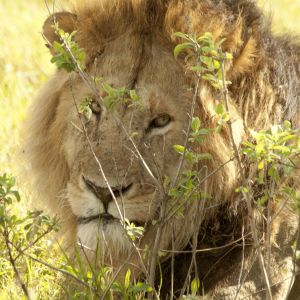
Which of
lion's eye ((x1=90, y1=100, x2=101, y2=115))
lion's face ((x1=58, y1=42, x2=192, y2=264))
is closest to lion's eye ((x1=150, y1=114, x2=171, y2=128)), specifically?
lion's face ((x1=58, y1=42, x2=192, y2=264))

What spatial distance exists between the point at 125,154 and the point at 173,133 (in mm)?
319

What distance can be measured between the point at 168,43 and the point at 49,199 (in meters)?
1.29

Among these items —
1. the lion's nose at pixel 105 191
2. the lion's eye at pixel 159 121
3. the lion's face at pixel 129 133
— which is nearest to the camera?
the lion's nose at pixel 105 191

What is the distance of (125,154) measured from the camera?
421cm

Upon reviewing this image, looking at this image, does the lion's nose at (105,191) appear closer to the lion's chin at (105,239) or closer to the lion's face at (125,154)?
the lion's face at (125,154)

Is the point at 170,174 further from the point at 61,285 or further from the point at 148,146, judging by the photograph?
the point at 61,285

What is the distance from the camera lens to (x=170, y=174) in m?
4.27

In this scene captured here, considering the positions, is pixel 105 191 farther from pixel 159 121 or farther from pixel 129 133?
pixel 159 121

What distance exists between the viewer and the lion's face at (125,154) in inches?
161

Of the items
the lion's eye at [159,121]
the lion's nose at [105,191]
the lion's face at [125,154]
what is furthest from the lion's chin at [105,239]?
the lion's eye at [159,121]

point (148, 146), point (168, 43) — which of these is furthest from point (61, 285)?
point (168, 43)

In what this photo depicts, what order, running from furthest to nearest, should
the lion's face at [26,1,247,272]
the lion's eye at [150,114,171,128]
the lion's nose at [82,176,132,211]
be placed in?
the lion's eye at [150,114,171,128], the lion's face at [26,1,247,272], the lion's nose at [82,176,132,211]

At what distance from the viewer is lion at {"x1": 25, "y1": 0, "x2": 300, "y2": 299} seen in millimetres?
4184

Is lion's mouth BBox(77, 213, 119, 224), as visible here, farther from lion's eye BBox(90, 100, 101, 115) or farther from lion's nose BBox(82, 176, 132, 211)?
lion's eye BBox(90, 100, 101, 115)
